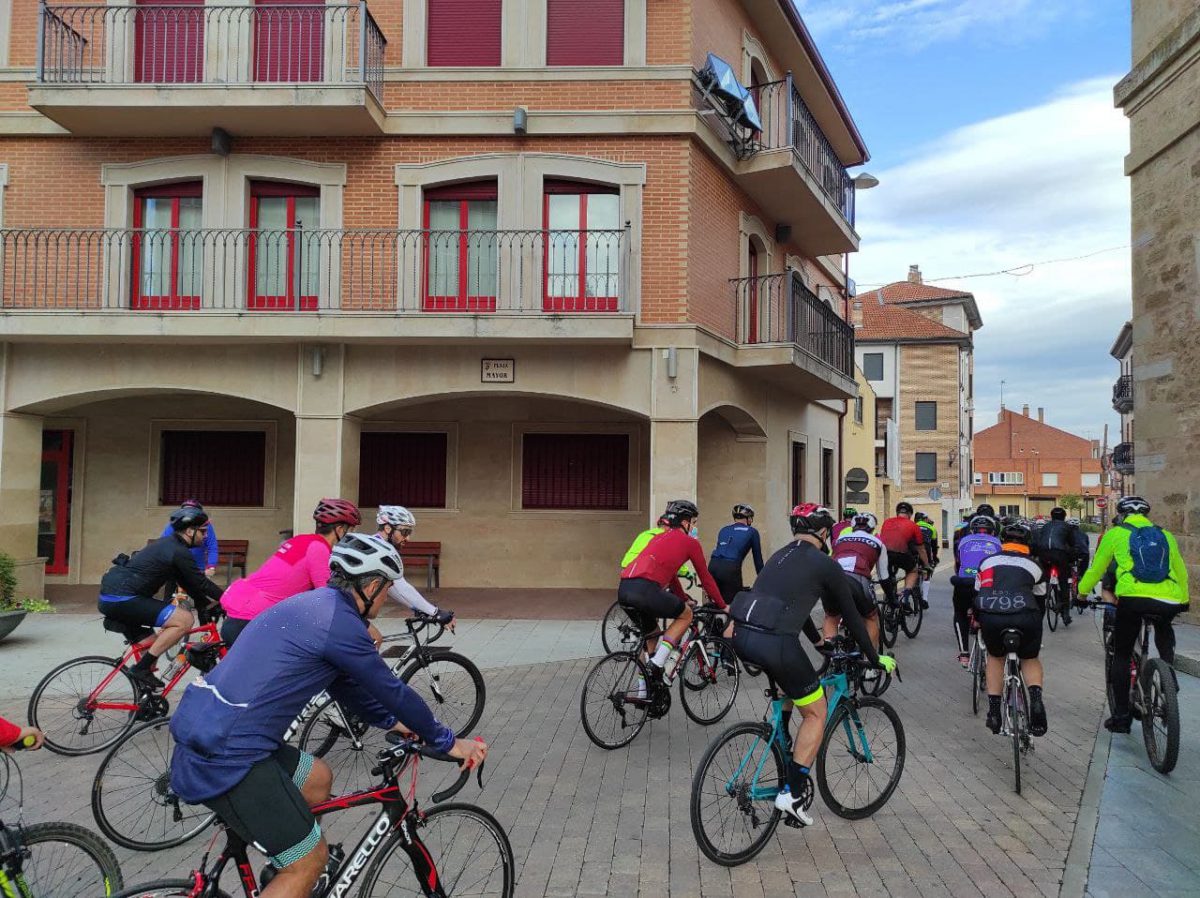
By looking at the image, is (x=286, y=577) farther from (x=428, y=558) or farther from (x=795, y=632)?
(x=428, y=558)

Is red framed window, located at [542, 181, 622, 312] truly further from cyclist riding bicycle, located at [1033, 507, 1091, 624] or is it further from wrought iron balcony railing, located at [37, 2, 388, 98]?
cyclist riding bicycle, located at [1033, 507, 1091, 624]

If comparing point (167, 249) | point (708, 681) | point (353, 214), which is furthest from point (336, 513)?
point (167, 249)

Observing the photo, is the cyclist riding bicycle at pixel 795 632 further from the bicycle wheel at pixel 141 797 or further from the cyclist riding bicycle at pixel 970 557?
the bicycle wheel at pixel 141 797

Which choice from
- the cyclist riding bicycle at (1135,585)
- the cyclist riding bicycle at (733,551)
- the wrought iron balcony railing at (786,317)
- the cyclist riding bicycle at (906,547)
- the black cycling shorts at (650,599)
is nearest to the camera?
the cyclist riding bicycle at (1135,585)

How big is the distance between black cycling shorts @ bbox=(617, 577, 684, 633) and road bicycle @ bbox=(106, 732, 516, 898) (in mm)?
3115

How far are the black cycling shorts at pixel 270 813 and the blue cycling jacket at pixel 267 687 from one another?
0.04 m

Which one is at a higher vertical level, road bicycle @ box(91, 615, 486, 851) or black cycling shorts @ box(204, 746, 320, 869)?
black cycling shorts @ box(204, 746, 320, 869)

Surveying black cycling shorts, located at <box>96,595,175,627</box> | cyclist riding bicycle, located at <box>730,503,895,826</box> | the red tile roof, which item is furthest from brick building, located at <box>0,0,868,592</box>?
Answer: the red tile roof

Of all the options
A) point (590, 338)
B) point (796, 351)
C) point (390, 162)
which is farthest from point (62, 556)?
point (796, 351)

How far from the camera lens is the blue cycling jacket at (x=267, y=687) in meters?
2.79

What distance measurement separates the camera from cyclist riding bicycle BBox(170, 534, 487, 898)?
110 inches

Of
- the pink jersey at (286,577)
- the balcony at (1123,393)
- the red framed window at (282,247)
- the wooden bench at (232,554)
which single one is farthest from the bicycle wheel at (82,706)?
the balcony at (1123,393)

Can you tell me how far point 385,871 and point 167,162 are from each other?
12.6 meters

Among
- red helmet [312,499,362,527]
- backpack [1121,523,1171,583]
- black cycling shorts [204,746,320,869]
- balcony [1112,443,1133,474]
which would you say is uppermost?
balcony [1112,443,1133,474]
